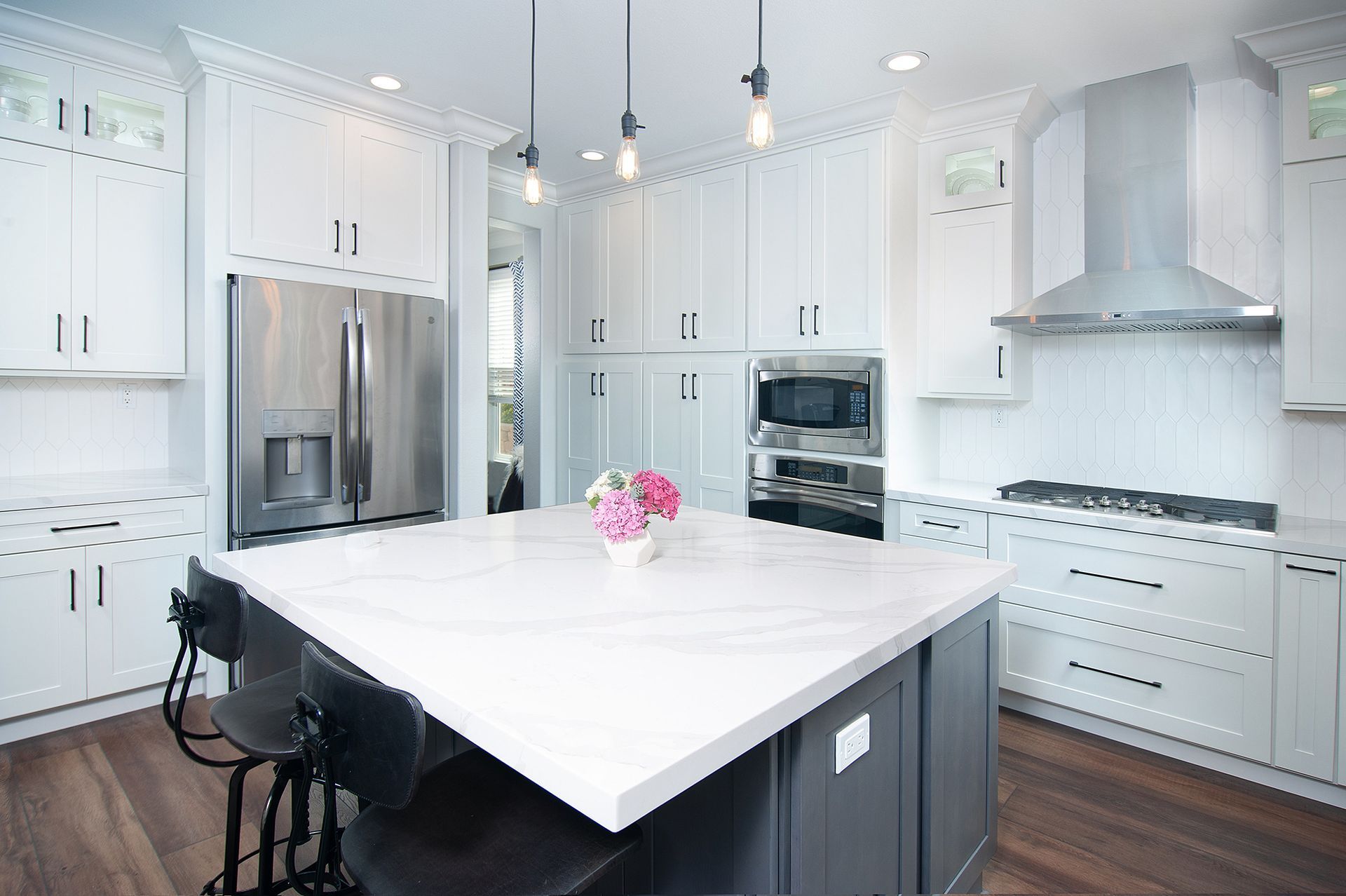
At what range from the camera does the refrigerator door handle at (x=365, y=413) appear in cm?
311

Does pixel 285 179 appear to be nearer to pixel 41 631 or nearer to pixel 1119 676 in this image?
pixel 41 631

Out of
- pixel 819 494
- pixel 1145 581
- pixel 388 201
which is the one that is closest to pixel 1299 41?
pixel 1145 581

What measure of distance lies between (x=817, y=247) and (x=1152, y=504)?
174 cm

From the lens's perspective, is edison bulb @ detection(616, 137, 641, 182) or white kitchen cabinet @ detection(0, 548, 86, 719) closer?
edison bulb @ detection(616, 137, 641, 182)

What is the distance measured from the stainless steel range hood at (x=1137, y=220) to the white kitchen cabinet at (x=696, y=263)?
1.31 m

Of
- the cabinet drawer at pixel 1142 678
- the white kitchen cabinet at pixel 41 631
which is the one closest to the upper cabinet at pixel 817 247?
the cabinet drawer at pixel 1142 678

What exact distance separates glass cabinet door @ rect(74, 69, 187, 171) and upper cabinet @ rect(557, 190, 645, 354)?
6.82 feet

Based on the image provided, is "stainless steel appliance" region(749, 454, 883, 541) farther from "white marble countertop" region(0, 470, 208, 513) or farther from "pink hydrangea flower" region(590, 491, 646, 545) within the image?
"white marble countertop" region(0, 470, 208, 513)

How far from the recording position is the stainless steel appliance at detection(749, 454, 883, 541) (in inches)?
131

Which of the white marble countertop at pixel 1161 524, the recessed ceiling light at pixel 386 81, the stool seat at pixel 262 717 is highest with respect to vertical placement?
the recessed ceiling light at pixel 386 81

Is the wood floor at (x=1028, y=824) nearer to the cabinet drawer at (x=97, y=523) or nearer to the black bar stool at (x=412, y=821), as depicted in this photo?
the cabinet drawer at (x=97, y=523)

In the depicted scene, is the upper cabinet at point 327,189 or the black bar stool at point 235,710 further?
the upper cabinet at point 327,189

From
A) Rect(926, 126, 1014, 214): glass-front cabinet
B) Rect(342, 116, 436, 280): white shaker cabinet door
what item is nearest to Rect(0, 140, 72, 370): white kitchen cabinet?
Rect(342, 116, 436, 280): white shaker cabinet door

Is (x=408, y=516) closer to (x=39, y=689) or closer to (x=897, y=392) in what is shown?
(x=39, y=689)
